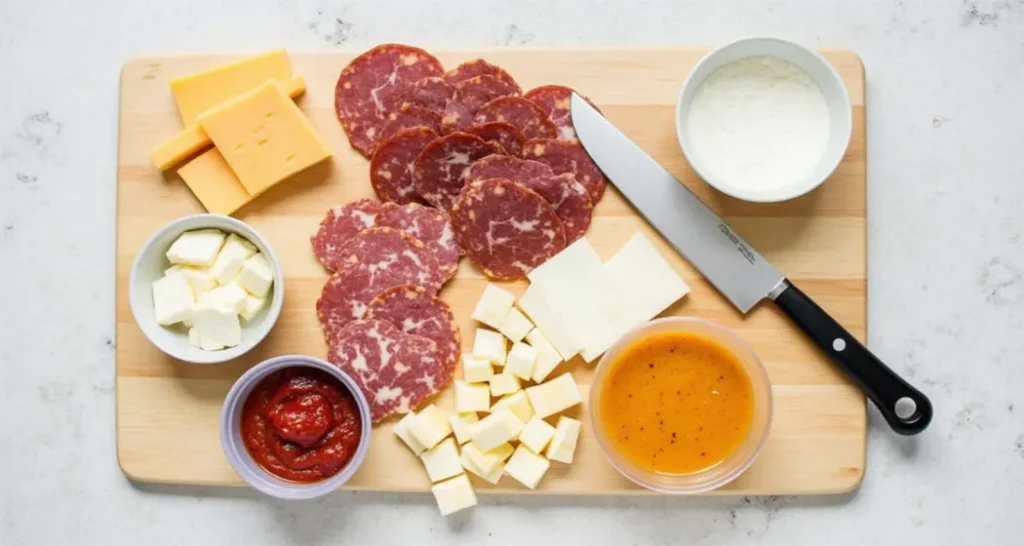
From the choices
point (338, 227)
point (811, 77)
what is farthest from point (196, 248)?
point (811, 77)

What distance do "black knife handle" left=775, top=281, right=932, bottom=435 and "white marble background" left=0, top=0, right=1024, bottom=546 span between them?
0.10 metres

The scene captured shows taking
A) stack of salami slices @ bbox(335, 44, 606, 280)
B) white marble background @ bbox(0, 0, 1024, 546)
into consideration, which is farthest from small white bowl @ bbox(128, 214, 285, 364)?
white marble background @ bbox(0, 0, 1024, 546)

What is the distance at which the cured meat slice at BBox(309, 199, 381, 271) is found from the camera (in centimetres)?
177

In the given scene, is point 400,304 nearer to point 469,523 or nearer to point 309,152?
point 309,152

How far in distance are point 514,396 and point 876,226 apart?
0.80 m

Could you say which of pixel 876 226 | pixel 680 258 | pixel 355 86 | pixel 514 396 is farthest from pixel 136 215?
pixel 876 226

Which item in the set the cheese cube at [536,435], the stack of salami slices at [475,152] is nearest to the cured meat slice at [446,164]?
the stack of salami slices at [475,152]

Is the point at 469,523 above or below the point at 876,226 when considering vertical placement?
below

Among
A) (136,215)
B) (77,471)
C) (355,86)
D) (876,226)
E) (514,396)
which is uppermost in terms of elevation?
(355,86)

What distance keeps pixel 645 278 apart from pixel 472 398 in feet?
1.34

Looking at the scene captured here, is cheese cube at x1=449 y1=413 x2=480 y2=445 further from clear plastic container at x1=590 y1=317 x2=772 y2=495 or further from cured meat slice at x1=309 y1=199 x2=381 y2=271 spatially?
cured meat slice at x1=309 y1=199 x2=381 y2=271

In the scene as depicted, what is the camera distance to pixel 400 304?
1752mm

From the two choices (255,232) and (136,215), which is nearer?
(255,232)

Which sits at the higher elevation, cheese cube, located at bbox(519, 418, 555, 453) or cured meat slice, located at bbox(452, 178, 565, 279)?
cured meat slice, located at bbox(452, 178, 565, 279)
